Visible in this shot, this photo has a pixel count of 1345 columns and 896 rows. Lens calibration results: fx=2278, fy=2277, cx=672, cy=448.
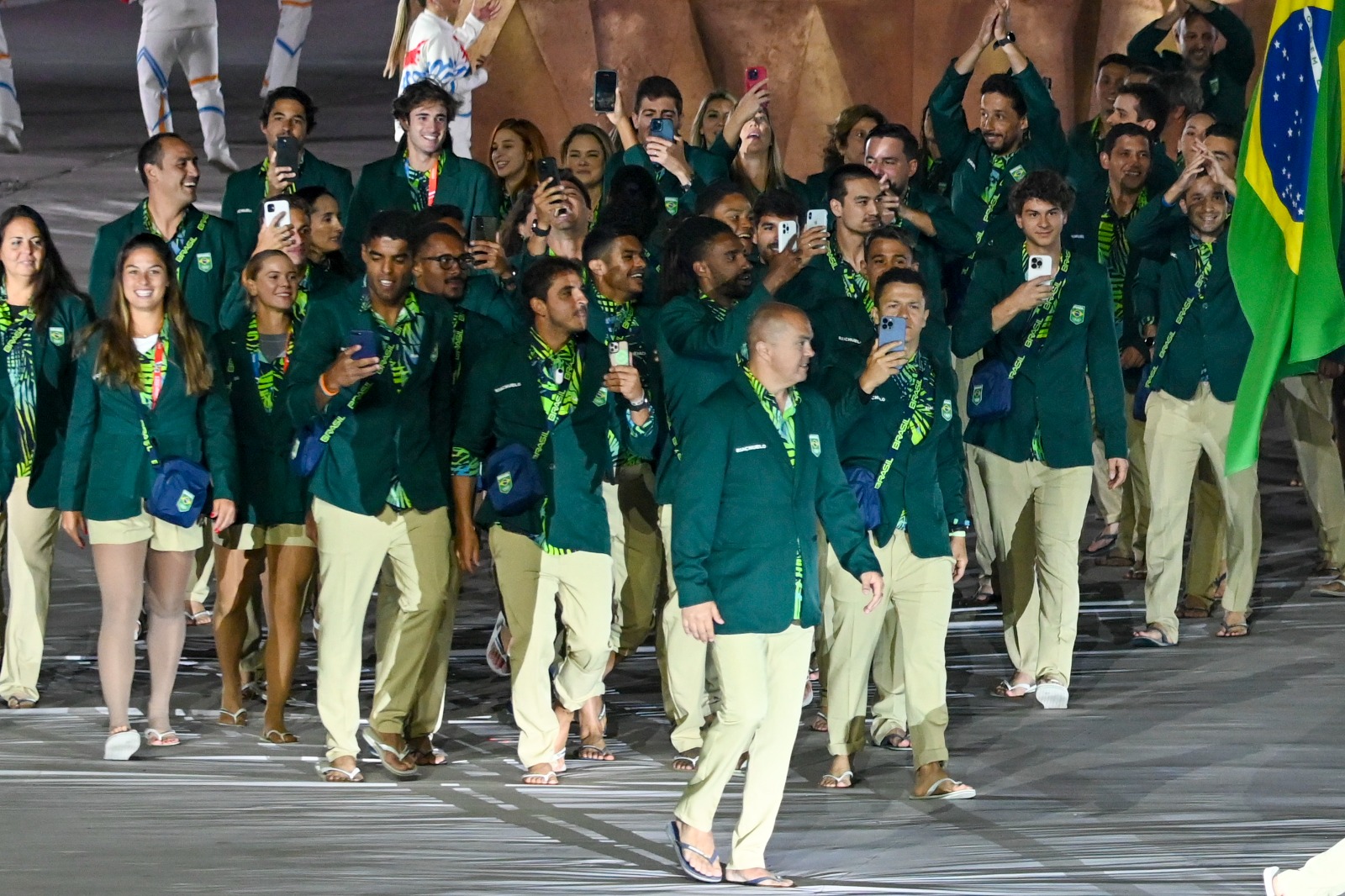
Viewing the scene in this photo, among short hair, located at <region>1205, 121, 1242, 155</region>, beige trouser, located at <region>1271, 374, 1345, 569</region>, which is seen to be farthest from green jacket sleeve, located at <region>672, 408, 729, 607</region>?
beige trouser, located at <region>1271, 374, 1345, 569</region>

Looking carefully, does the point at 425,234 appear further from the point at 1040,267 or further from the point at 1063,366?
the point at 1063,366

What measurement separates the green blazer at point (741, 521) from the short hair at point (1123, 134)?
4.24 metres

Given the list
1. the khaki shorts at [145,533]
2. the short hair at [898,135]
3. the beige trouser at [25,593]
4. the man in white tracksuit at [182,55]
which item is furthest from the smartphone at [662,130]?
the man in white tracksuit at [182,55]

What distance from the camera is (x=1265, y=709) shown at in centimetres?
850

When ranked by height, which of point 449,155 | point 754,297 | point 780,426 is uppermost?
point 449,155

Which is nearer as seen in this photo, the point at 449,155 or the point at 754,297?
the point at 754,297

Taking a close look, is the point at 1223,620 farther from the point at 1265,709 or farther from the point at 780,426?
the point at 780,426

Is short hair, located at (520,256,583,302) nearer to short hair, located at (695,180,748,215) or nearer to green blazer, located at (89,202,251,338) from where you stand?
short hair, located at (695,180,748,215)

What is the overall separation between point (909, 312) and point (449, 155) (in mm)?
2795

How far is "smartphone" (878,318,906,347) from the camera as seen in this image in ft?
24.6

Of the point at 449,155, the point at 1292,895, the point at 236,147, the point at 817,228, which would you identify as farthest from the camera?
the point at 236,147

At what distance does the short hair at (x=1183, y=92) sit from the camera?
38.1 feet

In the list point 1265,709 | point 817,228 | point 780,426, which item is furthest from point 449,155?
point 1265,709

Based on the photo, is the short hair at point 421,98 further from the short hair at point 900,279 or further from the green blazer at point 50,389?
the short hair at point 900,279
